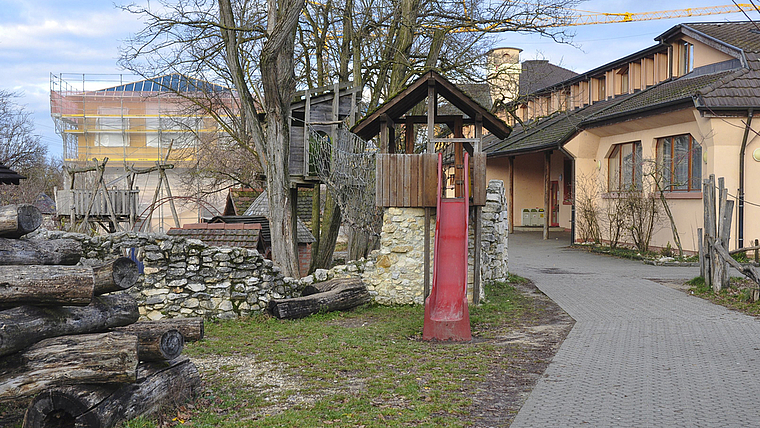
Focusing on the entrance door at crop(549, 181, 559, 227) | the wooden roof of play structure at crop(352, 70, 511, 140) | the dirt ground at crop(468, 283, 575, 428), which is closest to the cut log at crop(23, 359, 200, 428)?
the dirt ground at crop(468, 283, 575, 428)

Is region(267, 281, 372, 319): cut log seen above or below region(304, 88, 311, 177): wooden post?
below

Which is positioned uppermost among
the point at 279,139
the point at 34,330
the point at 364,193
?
the point at 279,139

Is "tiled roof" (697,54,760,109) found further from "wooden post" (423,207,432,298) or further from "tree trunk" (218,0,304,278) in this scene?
"tree trunk" (218,0,304,278)

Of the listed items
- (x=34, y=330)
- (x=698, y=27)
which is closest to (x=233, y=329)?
(x=34, y=330)

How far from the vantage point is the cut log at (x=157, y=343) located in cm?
572

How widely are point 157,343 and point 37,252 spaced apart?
1.28 m

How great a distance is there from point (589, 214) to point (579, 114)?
5573mm

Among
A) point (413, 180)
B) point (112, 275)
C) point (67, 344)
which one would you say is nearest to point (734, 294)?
point (413, 180)

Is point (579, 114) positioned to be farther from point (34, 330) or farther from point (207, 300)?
point (34, 330)

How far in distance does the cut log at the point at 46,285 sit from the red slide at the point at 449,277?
197 inches

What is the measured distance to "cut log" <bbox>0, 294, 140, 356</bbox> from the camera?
5.10 m

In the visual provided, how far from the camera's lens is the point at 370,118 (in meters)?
12.4

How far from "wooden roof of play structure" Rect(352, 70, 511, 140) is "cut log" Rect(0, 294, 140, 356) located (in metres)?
6.98

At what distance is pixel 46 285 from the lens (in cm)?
525
